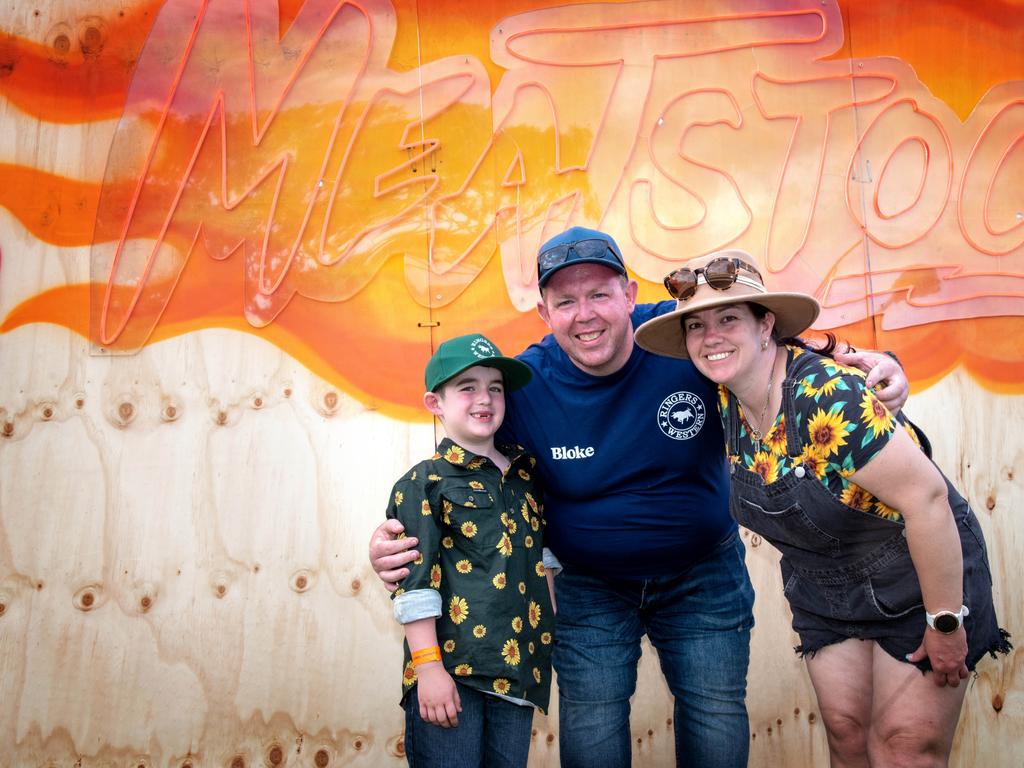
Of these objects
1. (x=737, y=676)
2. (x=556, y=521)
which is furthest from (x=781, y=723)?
(x=556, y=521)

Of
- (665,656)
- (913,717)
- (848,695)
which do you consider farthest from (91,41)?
(913,717)

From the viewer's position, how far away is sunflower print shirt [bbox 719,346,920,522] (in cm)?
192

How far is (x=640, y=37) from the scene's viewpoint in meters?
3.62

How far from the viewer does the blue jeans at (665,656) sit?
8.25 feet

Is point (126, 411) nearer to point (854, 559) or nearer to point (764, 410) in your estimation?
point (764, 410)

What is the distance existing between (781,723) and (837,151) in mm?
2377

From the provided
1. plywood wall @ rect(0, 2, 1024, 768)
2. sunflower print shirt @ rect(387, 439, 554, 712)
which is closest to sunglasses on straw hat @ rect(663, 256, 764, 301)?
sunflower print shirt @ rect(387, 439, 554, 712)

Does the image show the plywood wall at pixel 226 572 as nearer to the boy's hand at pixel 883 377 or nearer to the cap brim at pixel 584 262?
the cap brim at pixel 584 262

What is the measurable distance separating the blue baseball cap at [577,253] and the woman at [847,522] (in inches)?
11.4

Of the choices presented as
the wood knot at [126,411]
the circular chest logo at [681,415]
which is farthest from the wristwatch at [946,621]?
the wood knot at [126,411]

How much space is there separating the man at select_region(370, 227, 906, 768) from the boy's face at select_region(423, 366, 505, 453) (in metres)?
0.19

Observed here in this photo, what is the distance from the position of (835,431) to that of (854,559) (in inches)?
14.2

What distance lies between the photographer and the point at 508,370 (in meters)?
2.53

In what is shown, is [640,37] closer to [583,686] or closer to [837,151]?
[837,151]
